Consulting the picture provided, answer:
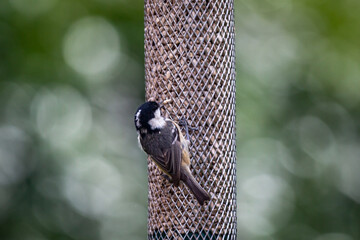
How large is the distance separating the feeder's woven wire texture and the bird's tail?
16 cm

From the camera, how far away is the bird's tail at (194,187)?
6.07 meters

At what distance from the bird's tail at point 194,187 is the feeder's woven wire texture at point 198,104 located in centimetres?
16

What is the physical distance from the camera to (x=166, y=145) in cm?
645
